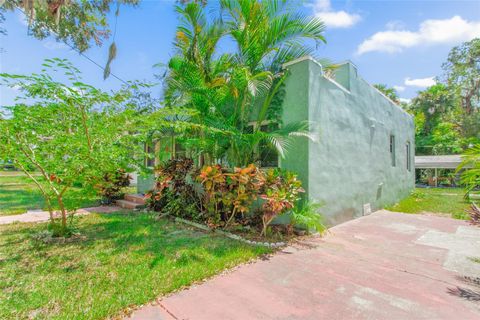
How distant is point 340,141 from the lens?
21.5ft

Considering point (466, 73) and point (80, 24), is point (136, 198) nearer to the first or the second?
point (80, 24)

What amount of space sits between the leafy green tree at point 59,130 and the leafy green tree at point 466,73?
34.4 m

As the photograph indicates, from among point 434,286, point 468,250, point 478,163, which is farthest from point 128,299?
point 468,250

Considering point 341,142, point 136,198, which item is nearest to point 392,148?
point 341,142

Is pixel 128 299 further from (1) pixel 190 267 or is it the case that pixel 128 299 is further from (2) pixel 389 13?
(2) pixel 389 13

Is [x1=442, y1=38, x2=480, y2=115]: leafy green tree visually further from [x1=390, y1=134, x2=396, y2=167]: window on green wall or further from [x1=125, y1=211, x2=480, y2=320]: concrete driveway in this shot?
[x1=125, y1=211, x2=480, y2=320]: concrete driveway

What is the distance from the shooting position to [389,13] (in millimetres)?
7324

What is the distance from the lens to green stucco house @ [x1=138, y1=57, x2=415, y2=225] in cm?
558

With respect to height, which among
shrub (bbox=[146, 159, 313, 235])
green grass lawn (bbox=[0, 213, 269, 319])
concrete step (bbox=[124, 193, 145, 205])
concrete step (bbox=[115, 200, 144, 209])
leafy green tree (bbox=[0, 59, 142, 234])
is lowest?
green grass lawn (bbox=[0, 213, 269, 319])

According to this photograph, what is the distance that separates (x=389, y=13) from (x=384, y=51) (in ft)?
12.1

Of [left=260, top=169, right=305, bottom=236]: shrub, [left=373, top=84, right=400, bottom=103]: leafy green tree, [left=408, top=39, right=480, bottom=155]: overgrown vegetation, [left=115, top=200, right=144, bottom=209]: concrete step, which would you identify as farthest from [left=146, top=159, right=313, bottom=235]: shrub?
[left=408, top=39, right=480, bottom=155]: overgrown vegetation

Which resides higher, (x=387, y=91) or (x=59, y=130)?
(x=387, y=91)

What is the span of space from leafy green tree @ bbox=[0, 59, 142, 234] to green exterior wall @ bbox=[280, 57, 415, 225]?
3.94m

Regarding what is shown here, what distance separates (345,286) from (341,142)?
14.3 ft
